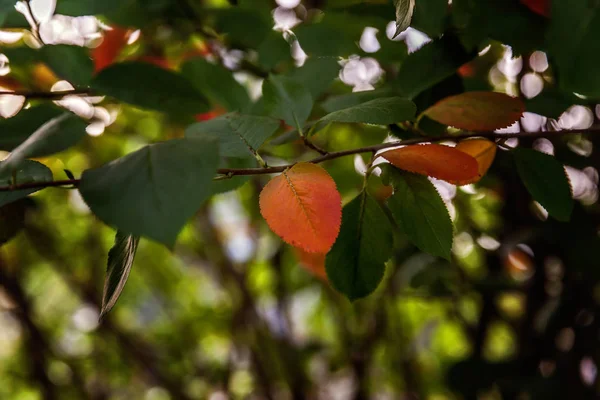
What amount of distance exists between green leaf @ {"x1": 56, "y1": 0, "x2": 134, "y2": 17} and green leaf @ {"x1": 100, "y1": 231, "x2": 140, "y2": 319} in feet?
0.57

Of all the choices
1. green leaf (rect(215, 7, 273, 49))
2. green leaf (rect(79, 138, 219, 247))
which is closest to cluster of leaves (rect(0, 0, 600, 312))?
green leaf (rect(79, 138, 219, 247))

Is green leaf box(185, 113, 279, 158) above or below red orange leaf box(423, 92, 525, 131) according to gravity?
below

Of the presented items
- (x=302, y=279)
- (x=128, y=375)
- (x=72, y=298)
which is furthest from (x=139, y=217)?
(x=72, y=298)

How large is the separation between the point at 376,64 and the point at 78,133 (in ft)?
1.78

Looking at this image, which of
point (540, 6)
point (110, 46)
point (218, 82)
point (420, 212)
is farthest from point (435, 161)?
point (110, 46)

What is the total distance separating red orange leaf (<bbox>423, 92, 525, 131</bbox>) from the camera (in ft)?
1.14

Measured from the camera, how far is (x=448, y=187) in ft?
2.43

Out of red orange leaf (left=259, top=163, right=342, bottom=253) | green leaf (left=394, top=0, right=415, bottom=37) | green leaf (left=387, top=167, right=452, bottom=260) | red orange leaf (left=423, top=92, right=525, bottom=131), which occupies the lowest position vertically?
green leaf (left=387, top=167, right=452, bottom=260)

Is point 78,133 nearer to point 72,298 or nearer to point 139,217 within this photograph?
point 139,217

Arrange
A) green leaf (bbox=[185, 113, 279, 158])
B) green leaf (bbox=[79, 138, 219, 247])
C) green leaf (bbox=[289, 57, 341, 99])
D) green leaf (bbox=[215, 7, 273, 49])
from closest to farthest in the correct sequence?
green leaf (bbox=[79, 138, 219, 247]), green leaf (bbox=[185, 113, 279, 158]), green leaf (bbox=[289, 57, 341, 99]), green leaf (bbox=[215, 7, 273, 49])

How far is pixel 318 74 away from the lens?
0.47 metres

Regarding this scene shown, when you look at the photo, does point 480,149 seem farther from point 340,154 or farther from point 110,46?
point 110,46

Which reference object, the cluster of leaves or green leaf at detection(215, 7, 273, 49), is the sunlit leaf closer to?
the cluster of leaves

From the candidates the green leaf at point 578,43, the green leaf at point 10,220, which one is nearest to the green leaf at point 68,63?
the green leaf at point 10,220
